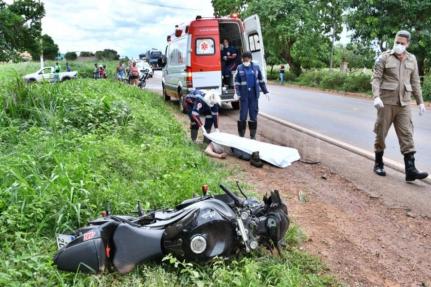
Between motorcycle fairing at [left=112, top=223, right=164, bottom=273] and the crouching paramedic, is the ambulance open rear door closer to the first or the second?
the crouching paramedic

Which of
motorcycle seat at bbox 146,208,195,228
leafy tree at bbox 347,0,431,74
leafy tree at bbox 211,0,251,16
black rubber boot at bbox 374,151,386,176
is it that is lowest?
black rubber boot at bbox 374,151,386,176

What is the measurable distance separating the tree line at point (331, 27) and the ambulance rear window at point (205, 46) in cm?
1204

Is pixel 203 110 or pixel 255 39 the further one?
pixel 255 39

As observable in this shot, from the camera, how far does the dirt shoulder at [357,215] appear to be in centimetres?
380

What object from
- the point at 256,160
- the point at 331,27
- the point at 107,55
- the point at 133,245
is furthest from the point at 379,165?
the point at 107,55

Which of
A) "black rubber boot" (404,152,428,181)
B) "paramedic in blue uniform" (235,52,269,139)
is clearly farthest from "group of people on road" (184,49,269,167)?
"black rubber boot" (404,152,428,181)

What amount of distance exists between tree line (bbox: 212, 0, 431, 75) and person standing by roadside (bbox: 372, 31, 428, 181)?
1541 centimetres

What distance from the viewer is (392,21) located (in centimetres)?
2139

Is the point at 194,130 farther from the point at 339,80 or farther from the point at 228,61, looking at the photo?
the point at 339,80

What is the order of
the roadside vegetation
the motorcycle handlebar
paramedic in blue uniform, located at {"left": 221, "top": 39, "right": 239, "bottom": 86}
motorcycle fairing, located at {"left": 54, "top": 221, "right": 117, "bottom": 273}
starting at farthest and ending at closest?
the roadside vegetation < paramedic in blue uniform, located at {"left": 221, "top": 39, "right": 239, "bottom": 86} < the motorcycle handlebar < motorcycle fairing, located at {"left": 54, "top": 221, "right": 117, "bottom": 273}

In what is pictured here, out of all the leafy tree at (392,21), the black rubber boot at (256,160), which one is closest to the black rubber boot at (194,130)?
the black rubber boot at (256,160)

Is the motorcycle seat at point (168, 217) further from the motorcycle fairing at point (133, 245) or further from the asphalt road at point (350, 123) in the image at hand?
the asphalt road at point (350, 123)

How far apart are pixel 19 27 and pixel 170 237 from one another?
24.6m

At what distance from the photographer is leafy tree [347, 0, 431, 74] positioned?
20.5m
